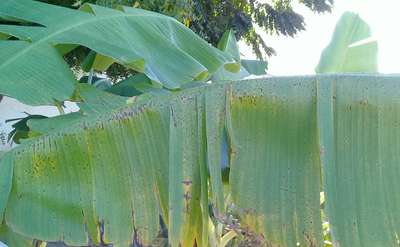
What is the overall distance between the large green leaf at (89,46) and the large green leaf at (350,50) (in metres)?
0.45

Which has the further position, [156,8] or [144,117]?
[156,8]

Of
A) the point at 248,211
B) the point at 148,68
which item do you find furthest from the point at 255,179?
the point at 148,68

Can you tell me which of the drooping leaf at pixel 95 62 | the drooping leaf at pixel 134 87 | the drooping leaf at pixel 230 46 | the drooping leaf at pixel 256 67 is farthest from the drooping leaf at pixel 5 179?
the drooping leaf at pixel 256 67

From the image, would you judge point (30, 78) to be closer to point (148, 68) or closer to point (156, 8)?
point (148, 68)

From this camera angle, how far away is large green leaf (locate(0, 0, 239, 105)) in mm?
1764

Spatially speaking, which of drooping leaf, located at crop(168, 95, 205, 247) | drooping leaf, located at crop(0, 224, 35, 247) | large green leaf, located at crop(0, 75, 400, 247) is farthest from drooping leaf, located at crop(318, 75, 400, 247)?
drooping leaf, located at crop(0, 224, 35, 247)

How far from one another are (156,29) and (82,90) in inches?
19.8

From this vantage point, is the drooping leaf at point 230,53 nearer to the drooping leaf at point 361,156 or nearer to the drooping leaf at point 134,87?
the drooping leaf at point 134,87

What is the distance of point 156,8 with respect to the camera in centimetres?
545

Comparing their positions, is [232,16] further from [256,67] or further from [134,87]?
[134,87]

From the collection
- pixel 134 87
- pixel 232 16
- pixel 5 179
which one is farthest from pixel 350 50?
pixel 232 16

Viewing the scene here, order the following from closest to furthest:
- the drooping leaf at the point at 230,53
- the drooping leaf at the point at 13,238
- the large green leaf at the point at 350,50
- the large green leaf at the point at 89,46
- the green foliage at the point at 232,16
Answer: the large green leaf at the point at 89,46, the drooping leaf at the point at 13,238, the large green leaf at the point at 350,50, the drooping leaf at the point at 230,53, the green foliage at the point at 232,16

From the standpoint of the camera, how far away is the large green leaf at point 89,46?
5.79 ft

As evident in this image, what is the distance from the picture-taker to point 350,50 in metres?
2.33
